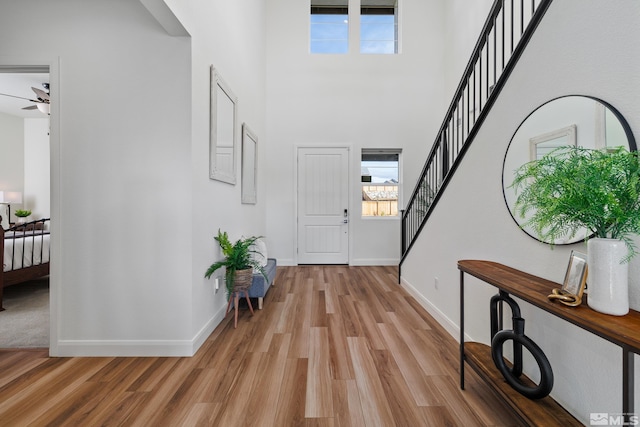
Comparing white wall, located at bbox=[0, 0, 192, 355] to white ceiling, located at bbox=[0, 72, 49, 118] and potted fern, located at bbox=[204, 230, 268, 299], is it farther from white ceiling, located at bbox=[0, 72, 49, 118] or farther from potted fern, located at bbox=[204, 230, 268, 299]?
white ceiling, located at bbox=[0, 72, 49, 118]

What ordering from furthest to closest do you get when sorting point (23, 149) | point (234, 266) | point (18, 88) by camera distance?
point (23, 149) → point (18, 88) → point (234, 266)

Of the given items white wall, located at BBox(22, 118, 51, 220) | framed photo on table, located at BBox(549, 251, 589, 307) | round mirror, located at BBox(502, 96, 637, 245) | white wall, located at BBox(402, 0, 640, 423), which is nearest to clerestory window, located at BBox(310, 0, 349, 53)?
white wall, located at BBox(402, 0, 640, 423)

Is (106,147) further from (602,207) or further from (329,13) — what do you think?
(329,13)

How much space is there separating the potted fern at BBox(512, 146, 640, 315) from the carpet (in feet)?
11.6

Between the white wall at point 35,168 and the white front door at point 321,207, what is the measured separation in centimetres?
631

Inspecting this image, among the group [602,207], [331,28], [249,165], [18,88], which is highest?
[331,28]

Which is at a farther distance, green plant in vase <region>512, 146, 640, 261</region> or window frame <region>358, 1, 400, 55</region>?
window frame <region>358, 1, 400, 55</region>

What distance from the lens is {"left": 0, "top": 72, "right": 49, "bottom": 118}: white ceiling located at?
4629 mm

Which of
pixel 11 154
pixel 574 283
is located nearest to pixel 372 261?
pixel 574 283

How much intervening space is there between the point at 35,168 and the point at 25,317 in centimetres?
576

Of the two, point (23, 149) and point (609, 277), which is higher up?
point (23, 149)

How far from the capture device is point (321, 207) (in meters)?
5.29

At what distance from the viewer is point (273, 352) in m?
2.12

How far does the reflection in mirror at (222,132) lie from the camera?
243cm
